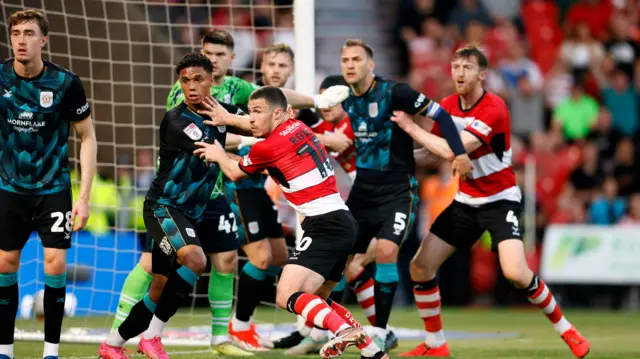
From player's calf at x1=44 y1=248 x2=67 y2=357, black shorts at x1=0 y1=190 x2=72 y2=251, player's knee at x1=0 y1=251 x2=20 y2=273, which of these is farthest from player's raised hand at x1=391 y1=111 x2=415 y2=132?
player's knee at x1=0 y1=251 x2=20 y2=273

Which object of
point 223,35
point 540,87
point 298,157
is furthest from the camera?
point 540,87

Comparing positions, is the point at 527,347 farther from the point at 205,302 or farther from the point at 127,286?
the point at 205,302

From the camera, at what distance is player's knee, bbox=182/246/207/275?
751 cm

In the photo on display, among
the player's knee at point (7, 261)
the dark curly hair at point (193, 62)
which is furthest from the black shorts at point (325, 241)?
the player's knee at point (7, 261)

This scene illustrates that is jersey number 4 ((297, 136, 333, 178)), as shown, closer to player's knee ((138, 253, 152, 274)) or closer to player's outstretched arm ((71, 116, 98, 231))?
player's outstretched arm ((71, 116, 98, 231))

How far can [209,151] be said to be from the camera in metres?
7.45

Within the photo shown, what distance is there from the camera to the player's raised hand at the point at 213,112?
7.68 meters

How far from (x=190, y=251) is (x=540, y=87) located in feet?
38.1

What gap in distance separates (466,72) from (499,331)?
4.03 metres

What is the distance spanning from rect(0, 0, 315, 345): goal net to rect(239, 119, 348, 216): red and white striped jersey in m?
2.44

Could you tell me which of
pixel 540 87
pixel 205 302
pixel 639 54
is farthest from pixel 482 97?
pixel 639 54

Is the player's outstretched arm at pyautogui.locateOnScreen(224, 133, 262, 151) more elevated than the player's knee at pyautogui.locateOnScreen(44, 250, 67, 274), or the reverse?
the player's outstretched arm at pyautogui.locateOnScreen(224, 133, 262, 151)

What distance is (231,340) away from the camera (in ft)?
30.1

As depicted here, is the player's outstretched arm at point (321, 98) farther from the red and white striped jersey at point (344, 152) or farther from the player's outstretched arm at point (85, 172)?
the player's outstretched arm at point (85, 172)
